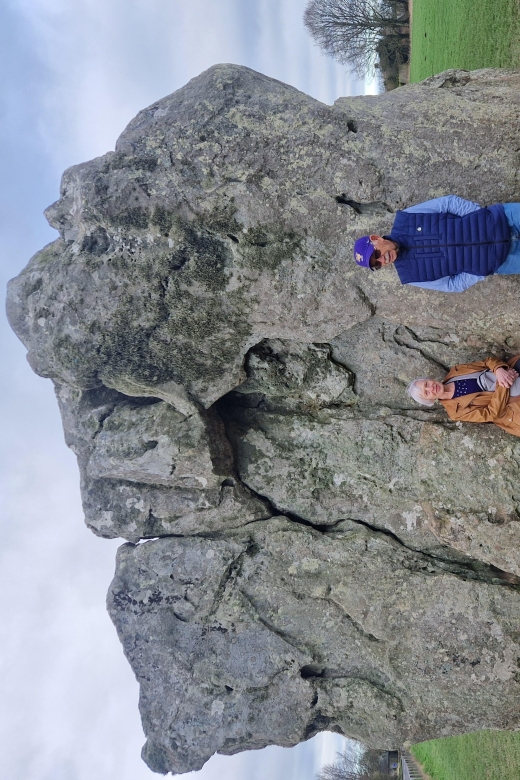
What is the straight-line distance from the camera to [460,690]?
9.02 m

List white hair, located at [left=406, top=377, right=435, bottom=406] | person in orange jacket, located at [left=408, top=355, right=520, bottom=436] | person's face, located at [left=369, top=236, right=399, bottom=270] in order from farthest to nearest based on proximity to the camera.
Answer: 1. white hair, located at [left=406, top=377, right=435, bottom=406]
2. person in orange jacket, located at [left=408, top=355, right=520, bottom=436]
3. person's face, located at [left=369, top=236, right=399, bottom=270]

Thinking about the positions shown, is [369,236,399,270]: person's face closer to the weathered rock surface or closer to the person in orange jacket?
the weathered rock surface

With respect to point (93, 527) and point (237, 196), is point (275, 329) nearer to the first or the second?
point (237, 196)

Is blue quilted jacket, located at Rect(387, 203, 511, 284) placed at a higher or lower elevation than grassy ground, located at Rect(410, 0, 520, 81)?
lower

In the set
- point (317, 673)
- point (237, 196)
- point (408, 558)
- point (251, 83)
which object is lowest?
point (317, 673)

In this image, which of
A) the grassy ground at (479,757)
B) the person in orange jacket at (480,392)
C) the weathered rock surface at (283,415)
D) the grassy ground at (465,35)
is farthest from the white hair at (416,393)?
the grassy ground at (479,757)

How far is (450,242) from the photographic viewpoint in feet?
22.2

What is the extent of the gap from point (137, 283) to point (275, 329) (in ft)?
7.30

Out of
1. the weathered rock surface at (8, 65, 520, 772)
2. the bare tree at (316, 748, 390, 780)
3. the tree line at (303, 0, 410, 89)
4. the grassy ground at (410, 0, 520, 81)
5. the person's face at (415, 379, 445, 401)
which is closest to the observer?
the weathered rock surface at (8, 65, 520, 772)

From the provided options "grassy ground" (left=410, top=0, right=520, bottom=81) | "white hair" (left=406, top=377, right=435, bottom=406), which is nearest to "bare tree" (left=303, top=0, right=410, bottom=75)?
"grassy ground" (left=410, top=0, right=520, bottom=81)

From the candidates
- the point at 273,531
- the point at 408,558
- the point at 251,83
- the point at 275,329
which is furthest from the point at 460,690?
the point at 251,83

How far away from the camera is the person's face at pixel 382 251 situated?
6.70 m

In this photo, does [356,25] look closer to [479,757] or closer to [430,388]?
[430,388]

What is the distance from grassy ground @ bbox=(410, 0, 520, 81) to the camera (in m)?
14.9
